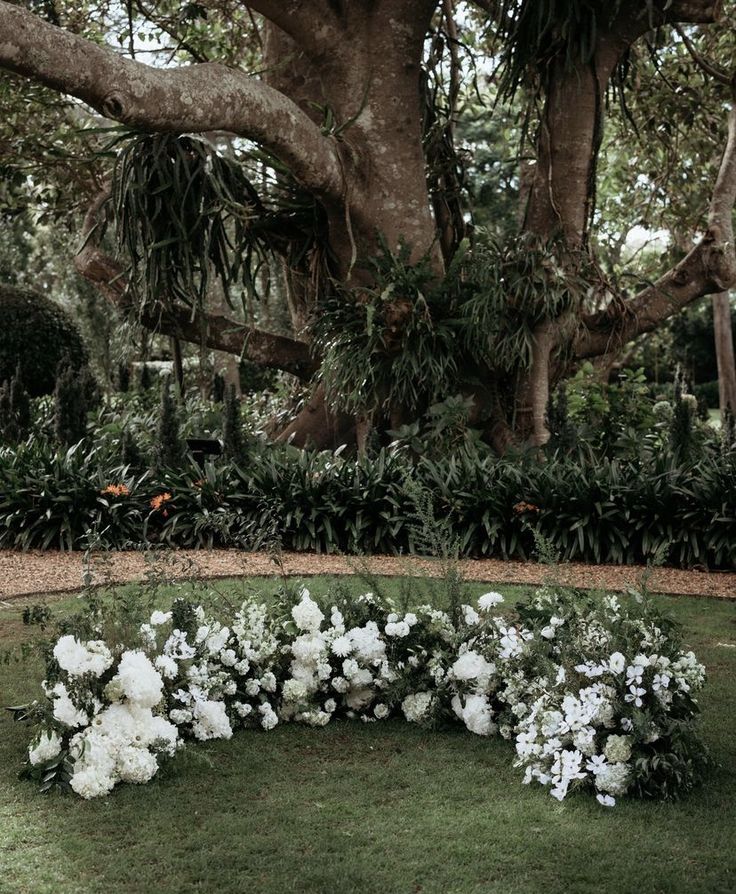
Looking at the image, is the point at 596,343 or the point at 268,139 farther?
the point at 596,343

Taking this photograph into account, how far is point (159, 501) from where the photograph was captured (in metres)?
7.89

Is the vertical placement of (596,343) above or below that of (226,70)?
below

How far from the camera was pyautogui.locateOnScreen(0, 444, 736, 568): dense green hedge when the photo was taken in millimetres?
7492

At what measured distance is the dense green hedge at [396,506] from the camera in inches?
295

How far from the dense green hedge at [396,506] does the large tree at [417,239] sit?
1.12 meters

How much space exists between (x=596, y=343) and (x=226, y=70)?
14.2ft

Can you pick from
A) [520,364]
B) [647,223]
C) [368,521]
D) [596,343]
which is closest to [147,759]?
[368,521]

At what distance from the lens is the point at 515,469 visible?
7.92 metres

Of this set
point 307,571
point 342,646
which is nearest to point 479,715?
point 342,646

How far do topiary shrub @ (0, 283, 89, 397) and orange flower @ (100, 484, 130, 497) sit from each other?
5254 millimetres

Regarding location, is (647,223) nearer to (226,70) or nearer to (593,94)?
(593,94)

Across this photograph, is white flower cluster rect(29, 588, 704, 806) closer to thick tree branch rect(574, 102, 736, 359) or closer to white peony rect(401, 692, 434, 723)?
white peony rect(401, 692, 434, 723)

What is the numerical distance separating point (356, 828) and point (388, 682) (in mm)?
1061

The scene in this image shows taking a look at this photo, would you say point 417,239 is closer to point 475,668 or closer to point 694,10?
point 694,10
